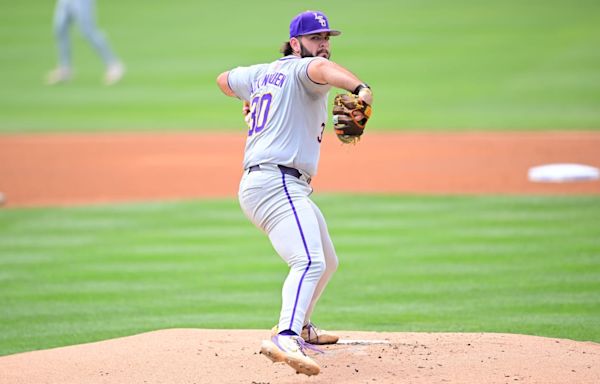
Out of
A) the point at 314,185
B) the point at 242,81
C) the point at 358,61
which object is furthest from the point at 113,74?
the point at 242,81

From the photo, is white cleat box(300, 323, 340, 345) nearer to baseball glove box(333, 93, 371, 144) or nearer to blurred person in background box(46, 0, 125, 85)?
baseball glove box(333, 93, 371, 144)

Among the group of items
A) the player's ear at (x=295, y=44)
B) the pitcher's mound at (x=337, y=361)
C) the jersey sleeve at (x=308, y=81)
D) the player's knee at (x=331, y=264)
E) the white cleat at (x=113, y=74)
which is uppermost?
the white cleat at (x=113, y=74)

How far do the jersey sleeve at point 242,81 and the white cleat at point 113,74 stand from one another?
49.3 ft

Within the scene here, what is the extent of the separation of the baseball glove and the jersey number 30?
433 mm

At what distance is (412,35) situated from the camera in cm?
2462

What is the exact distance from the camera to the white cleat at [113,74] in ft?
67.8

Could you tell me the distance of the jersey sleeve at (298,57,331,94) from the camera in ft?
17.0

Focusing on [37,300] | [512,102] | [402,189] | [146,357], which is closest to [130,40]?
[512,102]

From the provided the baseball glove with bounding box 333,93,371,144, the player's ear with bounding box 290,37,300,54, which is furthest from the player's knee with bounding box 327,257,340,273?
the player's ear with bounding box 290,37,300,54

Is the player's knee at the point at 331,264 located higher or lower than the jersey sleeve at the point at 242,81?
lower

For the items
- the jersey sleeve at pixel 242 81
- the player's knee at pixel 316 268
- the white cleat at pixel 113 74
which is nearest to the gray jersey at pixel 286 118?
the jersey sleeve at pixel 242 81

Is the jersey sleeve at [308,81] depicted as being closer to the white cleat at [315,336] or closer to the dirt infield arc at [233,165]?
the white cleat at [315,336]

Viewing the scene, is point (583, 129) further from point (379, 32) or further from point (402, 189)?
point (379, 32)

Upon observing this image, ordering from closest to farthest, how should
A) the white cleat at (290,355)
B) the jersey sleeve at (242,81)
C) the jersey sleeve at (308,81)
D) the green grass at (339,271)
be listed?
the white cleat at (290,355) < the jersey sleeve at (308,81) < the jersey sleeve at (242,81) < the green grass at (339,271)
